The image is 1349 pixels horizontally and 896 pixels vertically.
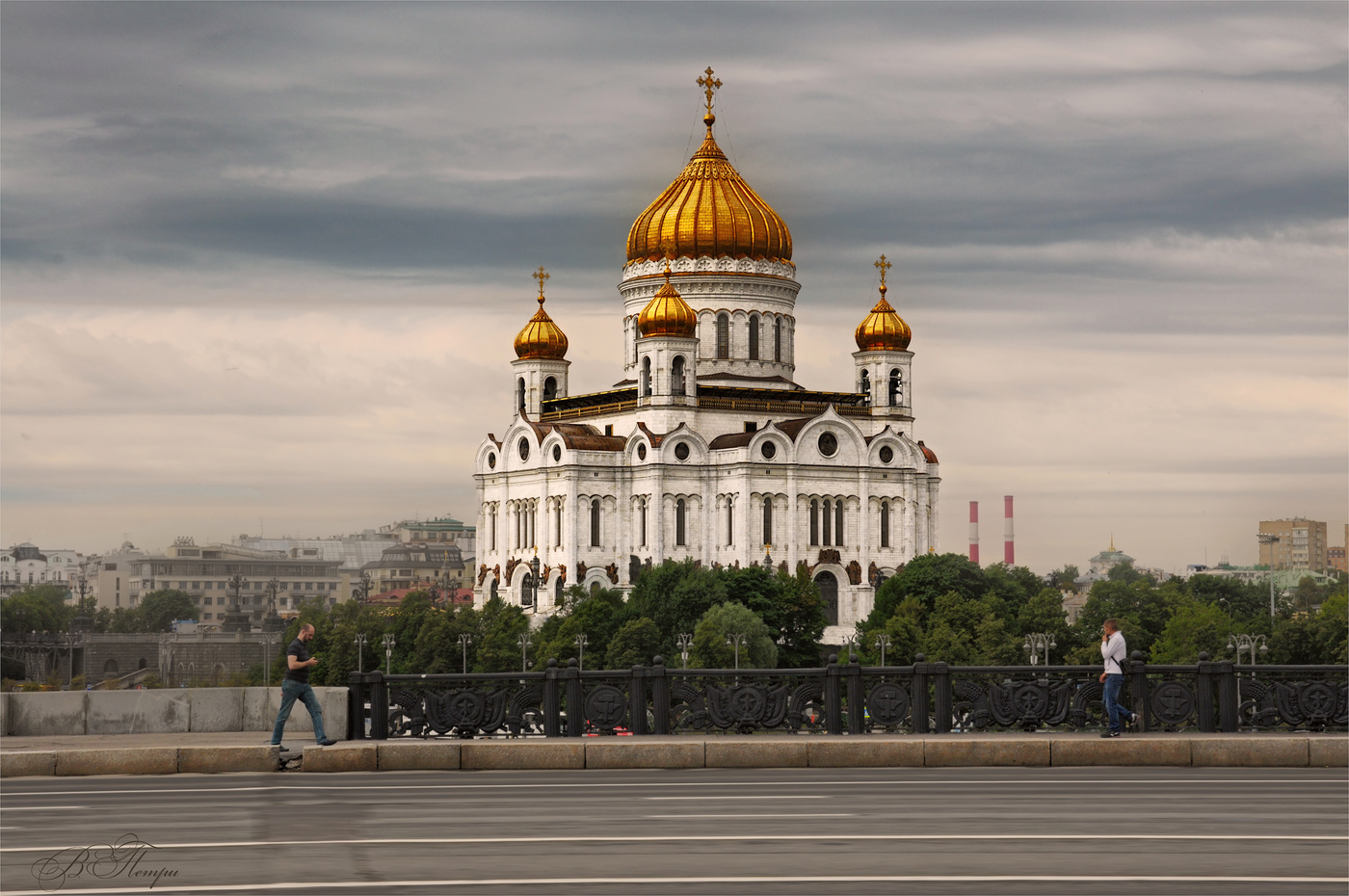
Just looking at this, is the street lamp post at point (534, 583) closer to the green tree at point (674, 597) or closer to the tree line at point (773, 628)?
the tree line at point (773, 628)

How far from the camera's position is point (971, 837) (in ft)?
46.6

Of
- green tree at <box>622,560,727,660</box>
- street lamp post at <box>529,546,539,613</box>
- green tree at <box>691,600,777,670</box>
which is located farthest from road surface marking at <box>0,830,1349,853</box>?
street lamp post at <box>529,546,539,613</box>

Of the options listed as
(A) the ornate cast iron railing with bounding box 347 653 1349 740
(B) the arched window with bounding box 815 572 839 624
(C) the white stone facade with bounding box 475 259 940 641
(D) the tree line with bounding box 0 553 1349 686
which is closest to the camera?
(A) the ornate cast iron railing with bounding box 347 653 1349 740

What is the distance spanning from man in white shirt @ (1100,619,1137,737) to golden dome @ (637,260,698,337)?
219 feet

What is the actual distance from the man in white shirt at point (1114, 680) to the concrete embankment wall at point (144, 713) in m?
9.13

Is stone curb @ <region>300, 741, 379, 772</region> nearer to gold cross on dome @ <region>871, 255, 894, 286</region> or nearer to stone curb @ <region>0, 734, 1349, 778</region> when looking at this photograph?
stone curb @ <region>0, 734, 1349, 778</region>

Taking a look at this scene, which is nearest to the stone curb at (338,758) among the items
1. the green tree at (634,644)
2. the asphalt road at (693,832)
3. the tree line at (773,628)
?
the asphalt road at (693,832)

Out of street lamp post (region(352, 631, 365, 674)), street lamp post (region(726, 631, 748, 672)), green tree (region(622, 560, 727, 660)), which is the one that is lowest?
street lamp post (region(352, 631, 365, 674))

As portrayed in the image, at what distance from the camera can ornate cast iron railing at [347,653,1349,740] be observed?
70.8 feet

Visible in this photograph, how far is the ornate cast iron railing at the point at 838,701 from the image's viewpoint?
21594 mm

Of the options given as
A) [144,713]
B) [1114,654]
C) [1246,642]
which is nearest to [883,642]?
[1246,642]

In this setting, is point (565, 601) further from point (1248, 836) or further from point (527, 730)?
point (1248, 836)

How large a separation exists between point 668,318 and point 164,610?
4601 inches

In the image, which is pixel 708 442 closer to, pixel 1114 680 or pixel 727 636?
pixel 727 636
